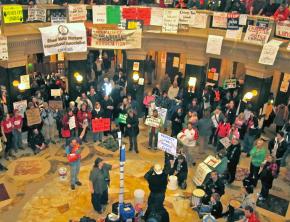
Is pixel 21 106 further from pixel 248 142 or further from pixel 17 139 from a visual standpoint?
pixel 248 142

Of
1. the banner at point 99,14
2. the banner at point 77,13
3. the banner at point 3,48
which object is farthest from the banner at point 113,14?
the banner at point 3,48

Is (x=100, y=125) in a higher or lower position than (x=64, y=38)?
lower

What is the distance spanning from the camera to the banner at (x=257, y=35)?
15.5m

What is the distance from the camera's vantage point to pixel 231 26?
641 inches

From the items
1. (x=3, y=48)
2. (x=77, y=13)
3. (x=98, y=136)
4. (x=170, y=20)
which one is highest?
(x=77, y=13)

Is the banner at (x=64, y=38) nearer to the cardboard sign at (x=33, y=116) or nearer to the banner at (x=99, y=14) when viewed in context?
the banner at (x=99, y=14)

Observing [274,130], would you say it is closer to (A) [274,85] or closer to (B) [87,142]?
(A) [274,85]

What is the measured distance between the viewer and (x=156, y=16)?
1717cm

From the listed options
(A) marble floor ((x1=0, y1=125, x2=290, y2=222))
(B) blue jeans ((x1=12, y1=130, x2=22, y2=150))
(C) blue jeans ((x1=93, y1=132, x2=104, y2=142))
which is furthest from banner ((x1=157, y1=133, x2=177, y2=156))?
(B) blue jeans ((x1=12, y1=130, x2=22, y2=150))

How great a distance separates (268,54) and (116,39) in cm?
686

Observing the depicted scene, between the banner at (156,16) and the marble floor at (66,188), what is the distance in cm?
600

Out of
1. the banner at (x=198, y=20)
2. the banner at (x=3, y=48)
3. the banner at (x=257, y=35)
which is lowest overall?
the banner at (x=3, y=48)

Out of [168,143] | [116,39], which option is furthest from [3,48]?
[168,143]

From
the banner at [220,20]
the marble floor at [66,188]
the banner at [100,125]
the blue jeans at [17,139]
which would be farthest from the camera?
the banner at [220,20]
